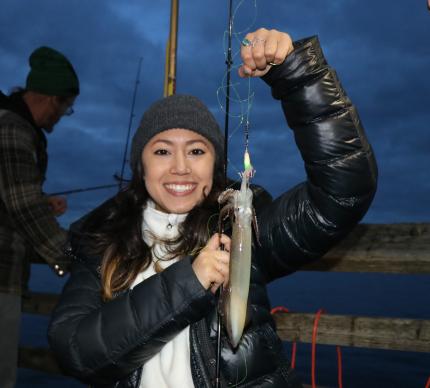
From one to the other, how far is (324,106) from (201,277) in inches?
33.3

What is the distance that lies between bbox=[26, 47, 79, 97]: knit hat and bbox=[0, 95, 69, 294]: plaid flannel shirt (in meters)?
0.24

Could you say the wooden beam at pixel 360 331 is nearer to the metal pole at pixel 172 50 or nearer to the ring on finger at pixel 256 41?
the metal pole at pixel 172 50

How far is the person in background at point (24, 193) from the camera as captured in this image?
11.5ft

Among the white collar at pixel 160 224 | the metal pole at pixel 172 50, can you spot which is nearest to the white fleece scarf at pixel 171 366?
the white collar at pixel 160 224

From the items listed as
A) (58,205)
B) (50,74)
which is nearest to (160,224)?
(58,205)

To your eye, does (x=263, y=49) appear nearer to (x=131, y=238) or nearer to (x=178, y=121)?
(x=178, y=121)

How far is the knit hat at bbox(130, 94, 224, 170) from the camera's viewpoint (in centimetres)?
249

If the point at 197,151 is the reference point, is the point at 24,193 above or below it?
below

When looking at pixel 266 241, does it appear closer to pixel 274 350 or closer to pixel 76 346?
pixel 274 350

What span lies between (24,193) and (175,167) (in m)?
1.65

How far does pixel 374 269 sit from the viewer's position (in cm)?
328

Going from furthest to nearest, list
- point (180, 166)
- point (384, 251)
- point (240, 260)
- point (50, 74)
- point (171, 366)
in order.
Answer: point (50, 74) < point (384, 251) < point (180, 166) < point (171, 366) < point (240, 260)

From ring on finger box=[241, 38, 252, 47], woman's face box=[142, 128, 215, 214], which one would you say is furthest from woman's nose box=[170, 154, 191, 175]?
ring on finger box=[241, 38, 252, 47]

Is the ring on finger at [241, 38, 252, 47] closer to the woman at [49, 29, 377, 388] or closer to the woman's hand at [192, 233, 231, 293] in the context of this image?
the woman at [49, 29, 377, 388]
